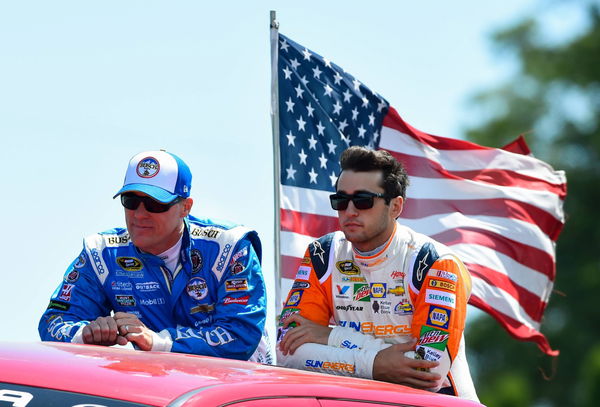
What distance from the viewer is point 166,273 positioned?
5746 mm

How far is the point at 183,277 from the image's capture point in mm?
5707

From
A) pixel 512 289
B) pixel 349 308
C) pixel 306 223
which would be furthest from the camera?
pixel 512 289

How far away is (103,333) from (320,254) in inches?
47.6

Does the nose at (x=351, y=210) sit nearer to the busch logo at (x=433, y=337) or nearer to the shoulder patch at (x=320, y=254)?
the shoulder patch at (x=320, y=254)

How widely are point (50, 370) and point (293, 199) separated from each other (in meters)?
5.22

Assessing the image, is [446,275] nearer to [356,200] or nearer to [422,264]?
[422,264]

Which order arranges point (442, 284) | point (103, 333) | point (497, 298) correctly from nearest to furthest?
point (103, 333), point (442, 284), point (497, 298)

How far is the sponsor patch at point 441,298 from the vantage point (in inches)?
208

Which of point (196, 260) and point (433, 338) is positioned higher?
point (196, 260)

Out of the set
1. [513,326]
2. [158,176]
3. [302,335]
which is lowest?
[513,326]

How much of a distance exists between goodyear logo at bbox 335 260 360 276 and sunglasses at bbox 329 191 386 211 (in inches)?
10.5

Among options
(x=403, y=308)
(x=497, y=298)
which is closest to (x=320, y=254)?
(x=403, y=308)

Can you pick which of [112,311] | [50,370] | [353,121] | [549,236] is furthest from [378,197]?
[549,236]

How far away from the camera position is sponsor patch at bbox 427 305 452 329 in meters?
5.27
